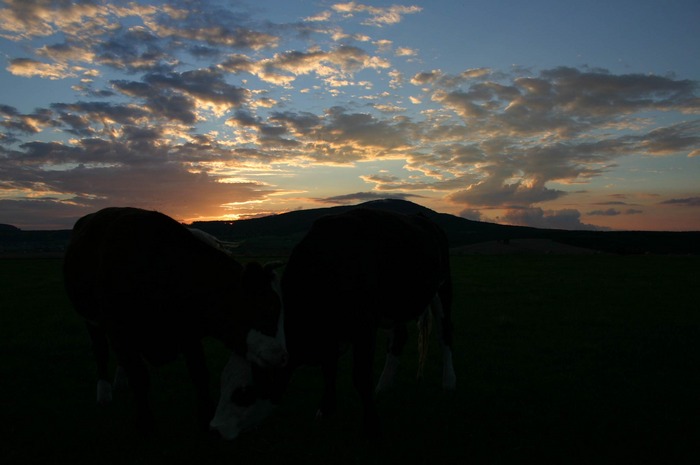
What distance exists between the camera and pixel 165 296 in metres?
6.02

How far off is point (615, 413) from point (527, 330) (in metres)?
6.84

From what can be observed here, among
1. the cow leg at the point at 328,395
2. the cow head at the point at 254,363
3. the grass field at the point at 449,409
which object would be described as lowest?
the grass field at the point at 449,409

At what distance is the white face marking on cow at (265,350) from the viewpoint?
16.9 ft

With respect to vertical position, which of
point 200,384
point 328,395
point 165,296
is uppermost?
point 165,296

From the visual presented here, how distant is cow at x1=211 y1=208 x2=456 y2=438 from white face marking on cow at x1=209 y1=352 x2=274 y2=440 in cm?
10

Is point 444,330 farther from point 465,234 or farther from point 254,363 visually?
point 465,234

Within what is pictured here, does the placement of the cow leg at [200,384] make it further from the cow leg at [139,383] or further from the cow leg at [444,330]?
the cow leg at [444,330]

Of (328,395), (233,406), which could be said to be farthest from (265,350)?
(328,395)

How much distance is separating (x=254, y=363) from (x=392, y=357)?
11.7ft

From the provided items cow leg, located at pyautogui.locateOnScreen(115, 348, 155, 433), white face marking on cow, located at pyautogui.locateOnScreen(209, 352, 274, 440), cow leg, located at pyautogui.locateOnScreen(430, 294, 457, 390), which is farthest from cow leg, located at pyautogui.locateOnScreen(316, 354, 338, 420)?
cow leg, located at pyautogui.locateOnScreen(430, 294, 457, 390)

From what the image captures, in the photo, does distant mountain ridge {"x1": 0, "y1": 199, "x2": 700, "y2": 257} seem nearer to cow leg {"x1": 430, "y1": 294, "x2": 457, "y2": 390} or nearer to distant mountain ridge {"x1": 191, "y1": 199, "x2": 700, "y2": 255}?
distant mountain ridge {"x1": 191, "y1": 199, "x2": 700, "y2": 255}

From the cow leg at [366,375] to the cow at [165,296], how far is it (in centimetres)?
129

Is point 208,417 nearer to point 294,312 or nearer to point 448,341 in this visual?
point 294,312

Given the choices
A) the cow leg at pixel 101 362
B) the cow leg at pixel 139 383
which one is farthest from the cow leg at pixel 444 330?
the cow leg at pixel 101 362
